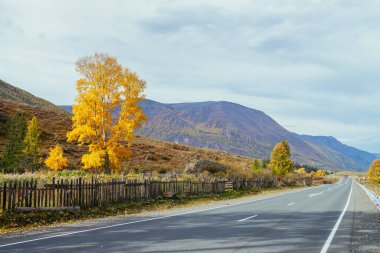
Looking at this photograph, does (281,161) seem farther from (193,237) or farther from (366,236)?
(193,237)

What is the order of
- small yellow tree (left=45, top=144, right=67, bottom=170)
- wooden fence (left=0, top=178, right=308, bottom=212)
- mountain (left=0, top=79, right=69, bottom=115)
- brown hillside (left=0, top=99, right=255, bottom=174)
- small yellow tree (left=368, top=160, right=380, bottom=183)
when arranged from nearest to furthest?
1. wooden fence (left=0, top=178, right=308, bottom=212)
2. small yellow tree (left=45, top=144, right=67, bottom=170)
3. brown hillside (left=0, top=99, right=255, bottom=174)
4. small yellow tree (left=368, top=160, right=380, bottom=183)
5. mountain (left=0, top=79, right=69, bottom=115)

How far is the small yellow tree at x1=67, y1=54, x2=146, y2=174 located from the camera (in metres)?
32.2

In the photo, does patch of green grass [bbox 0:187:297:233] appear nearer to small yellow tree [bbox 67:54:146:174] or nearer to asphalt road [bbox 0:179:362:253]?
asphalt road [bbox 0:179:362:253]

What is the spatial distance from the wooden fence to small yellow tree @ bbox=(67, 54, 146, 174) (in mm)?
8262

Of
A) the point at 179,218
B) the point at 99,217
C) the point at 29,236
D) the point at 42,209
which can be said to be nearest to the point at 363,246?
the point at 179,218

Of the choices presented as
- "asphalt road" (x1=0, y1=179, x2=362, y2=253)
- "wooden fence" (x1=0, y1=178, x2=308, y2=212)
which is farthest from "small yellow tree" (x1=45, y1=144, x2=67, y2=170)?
"asphalt road" (x1=0, y1=179, x2=362, y2=253)

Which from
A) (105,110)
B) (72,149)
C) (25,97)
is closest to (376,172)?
(72,149)

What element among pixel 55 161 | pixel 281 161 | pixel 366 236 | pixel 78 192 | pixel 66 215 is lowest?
pixel 366 236

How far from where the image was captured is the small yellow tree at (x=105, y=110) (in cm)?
3219

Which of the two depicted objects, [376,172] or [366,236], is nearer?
[366,236]

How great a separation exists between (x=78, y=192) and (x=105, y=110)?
52.9 feet

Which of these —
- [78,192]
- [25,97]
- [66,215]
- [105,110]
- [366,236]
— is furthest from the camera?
[25,97]

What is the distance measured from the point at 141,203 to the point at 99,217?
18.7 ft

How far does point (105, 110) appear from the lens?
33.0m
